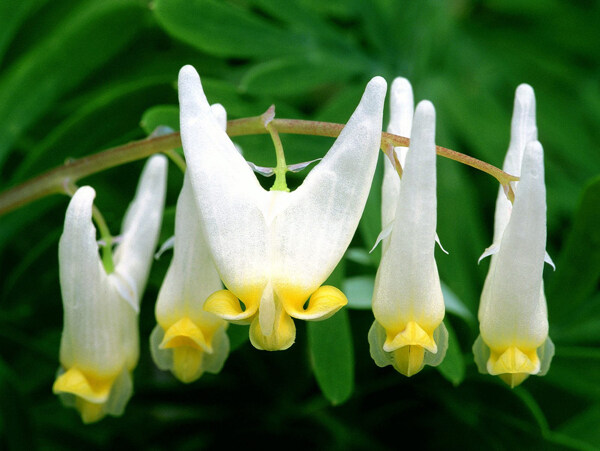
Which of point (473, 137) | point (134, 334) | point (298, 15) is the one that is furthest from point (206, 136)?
point (473, 137)

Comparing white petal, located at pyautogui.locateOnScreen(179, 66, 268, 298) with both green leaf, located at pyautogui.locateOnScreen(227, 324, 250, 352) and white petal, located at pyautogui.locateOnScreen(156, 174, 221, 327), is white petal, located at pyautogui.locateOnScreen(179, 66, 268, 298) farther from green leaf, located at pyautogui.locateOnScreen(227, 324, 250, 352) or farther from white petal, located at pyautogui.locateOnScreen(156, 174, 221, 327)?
green leaf, located at pyautogui.locateOnScreen(227, 324, 250, 352)

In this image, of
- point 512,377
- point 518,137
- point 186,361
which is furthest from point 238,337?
point 518,137

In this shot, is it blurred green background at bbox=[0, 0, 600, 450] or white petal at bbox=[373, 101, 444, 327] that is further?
blurred green background at bbox=[0, 0, 600, 450]

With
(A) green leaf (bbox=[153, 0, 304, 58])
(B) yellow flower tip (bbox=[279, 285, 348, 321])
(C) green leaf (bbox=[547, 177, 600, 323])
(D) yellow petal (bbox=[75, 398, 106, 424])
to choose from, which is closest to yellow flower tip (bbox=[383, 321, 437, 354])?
(B) yellow flower tip (bbox=[279, 285, 348, 321])

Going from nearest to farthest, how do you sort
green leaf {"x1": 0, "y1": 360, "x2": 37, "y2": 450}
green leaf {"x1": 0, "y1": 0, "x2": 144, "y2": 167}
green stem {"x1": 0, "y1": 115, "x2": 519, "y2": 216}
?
green stem {"x1": 0, "y1": 115, "x2": 519, "y2": 216} < green leaf {"x1": 0, "y1": 360, "x2": 37, "y2": 450} < green leaf {"x1": 0, "y1": 0, "x2": 144, "y2": 167}

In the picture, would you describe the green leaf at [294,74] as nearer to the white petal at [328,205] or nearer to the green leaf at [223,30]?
the green leaf at [223,30]

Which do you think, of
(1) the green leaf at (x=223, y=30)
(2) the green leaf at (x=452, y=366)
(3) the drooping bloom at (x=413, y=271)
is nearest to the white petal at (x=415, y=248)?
(3) the drooping bloom at (x=413, y=271)
